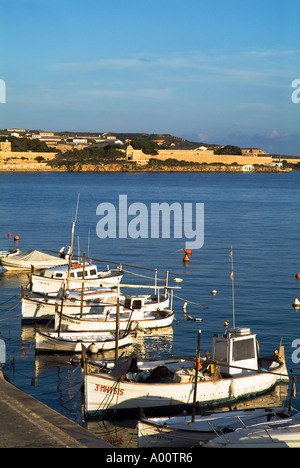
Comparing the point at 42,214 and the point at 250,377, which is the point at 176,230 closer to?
the point at 42,214

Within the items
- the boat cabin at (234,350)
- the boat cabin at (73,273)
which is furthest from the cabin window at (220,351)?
the boat cabin at (73,273)

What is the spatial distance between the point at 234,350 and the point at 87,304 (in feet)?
30.5

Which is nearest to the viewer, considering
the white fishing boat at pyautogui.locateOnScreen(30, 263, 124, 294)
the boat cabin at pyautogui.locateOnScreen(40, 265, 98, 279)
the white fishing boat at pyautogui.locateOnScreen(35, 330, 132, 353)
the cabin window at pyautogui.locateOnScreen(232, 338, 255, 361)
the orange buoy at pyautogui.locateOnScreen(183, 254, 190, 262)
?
the cabin window at pyautogui.locateOnScreen(232, 338, 255, 361)

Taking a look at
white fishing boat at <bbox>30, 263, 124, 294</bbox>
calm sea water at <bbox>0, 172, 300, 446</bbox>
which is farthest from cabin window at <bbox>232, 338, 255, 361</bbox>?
white fishing boat at <bbox>30, 263, 124, 294</bbox>

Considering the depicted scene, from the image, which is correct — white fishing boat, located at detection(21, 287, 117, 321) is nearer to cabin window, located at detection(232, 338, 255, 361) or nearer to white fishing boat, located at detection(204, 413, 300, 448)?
cabin window, located at detection(232, 338, 255, 361)

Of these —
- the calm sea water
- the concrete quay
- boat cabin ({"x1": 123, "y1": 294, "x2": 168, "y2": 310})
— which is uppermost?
the concrete quay

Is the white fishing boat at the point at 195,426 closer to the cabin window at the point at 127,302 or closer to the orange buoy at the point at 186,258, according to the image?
the cabin window at the point at 127,302

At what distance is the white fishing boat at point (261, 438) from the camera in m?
12.5

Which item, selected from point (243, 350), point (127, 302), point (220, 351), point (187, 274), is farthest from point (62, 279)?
point (243, 350)

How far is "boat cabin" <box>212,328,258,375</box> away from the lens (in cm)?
1773

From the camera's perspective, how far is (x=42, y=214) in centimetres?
7344

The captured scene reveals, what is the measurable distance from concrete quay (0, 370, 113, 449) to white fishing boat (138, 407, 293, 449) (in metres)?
Result: 0.93

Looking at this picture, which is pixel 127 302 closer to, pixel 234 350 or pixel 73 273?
pixel 73 273
